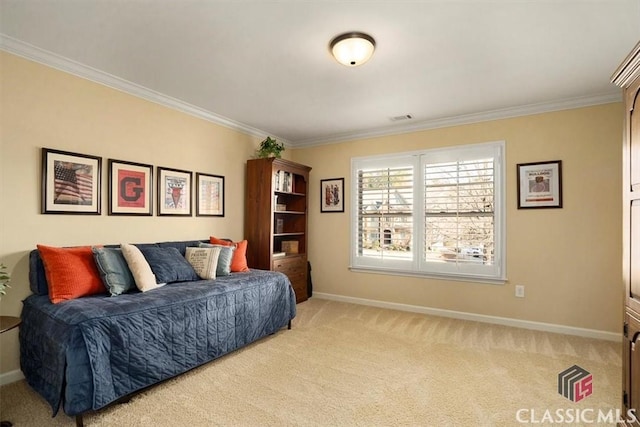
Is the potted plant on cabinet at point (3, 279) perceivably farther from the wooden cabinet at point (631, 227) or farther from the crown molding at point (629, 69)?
the crown molding at point (629, 69)

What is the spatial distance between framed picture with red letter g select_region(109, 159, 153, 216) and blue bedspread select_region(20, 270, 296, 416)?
36.4 inches

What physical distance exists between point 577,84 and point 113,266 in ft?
14.4

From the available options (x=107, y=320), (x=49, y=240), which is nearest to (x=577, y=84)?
(x=107, y=320)

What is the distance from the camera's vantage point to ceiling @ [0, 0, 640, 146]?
200 cm

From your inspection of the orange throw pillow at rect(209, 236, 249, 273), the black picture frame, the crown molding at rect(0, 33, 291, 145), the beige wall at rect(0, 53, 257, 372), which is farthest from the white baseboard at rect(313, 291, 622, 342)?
the crown molding at rect(0, 33, 291, 145)

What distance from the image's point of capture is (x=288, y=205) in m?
5.12

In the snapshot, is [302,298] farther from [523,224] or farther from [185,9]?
[185,9]

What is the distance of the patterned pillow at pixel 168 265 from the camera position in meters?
2.86

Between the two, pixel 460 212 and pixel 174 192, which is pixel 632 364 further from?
pixel 174 192

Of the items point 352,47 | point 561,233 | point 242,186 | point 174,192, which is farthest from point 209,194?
point 561,233

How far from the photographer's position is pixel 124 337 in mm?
Result: 2076

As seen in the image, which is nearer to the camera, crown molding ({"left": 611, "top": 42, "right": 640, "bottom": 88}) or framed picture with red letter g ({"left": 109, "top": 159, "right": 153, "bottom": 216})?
crown molding ({"left": 611, "top": 42, "right": 640, "bottom": 88})

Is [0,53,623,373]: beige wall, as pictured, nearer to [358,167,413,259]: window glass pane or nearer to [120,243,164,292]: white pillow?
[358,167,413,259]: window glass pane

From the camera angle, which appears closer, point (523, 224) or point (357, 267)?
point (523, 224)
